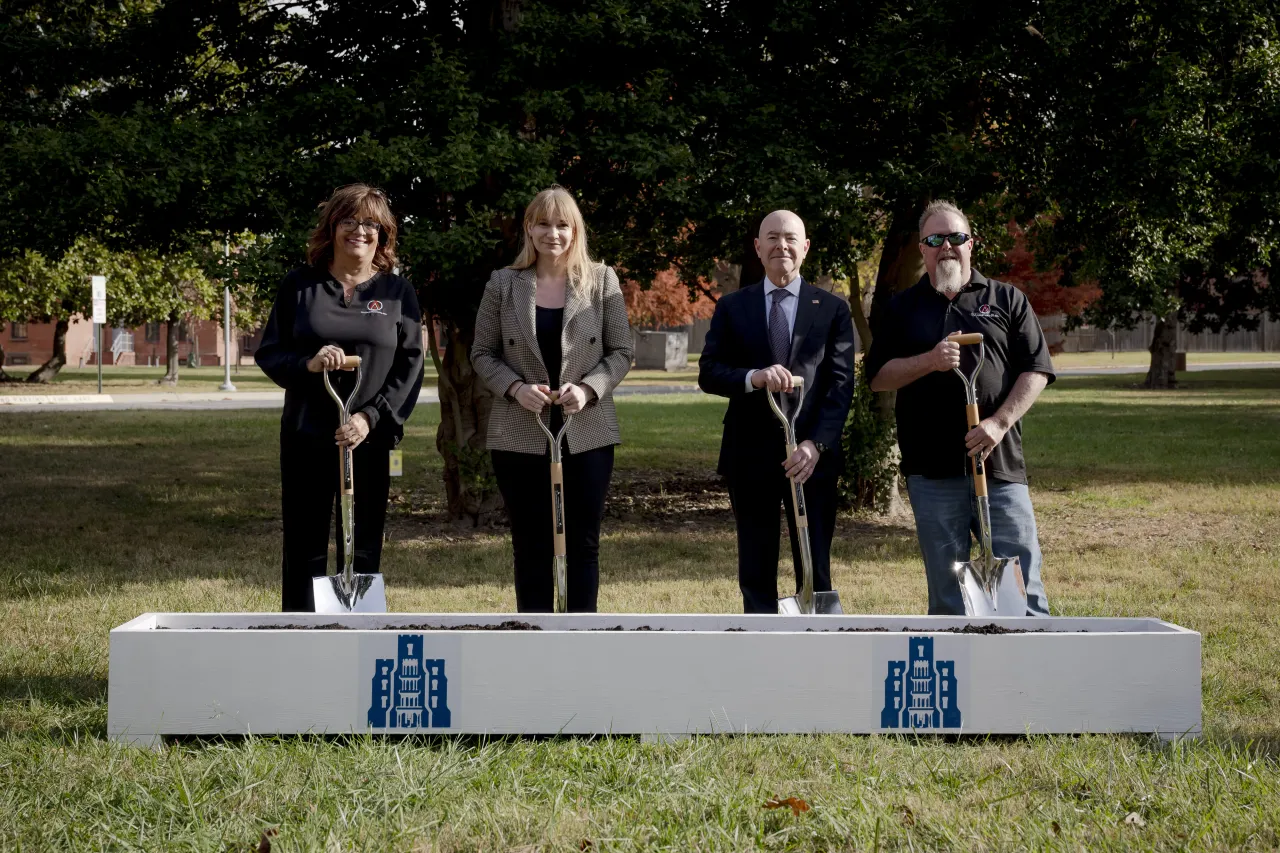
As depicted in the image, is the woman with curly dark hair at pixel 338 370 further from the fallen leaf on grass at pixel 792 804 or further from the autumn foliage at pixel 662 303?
the autumn foliage at pixel 662 303

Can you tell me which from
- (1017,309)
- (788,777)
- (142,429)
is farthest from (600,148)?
(142,429)

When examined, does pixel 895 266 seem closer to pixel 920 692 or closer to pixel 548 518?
pixel 548 518

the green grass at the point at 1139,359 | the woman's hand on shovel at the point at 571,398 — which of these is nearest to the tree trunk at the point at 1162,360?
the green grass at the point at 1139,359

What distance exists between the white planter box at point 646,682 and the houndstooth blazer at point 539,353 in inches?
41.4

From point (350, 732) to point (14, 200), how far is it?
4.99m

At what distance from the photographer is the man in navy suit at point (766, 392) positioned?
467 cm

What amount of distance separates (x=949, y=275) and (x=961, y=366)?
0.33 meters

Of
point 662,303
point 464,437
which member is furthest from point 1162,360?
point 464,437

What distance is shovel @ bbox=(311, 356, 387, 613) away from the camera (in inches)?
183

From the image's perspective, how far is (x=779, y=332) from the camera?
4.76 meters

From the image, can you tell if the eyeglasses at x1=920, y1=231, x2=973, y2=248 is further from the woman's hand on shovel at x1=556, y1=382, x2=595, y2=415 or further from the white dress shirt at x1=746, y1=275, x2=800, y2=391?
the woman's hand on shovel at x1=556, y1=382, x2=595, y2=415

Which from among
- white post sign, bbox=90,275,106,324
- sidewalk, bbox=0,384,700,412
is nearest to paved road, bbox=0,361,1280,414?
sidewalk, bbox=0,384,700,412

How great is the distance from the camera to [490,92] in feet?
27.3

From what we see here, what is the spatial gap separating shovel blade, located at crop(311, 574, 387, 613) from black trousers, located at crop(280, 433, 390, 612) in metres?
0.09
